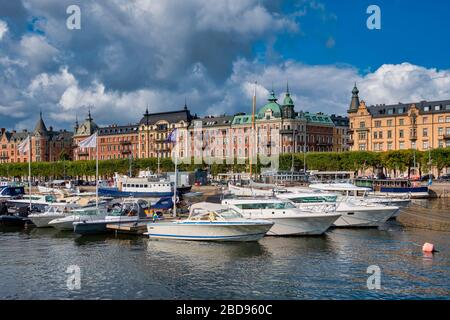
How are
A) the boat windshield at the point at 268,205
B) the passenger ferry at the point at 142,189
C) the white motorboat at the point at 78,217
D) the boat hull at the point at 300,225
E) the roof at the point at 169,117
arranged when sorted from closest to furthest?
the boat hull at the point at 300,225, the boat windshield at the point at 268,205, the white motorboat at the point at 78,217, the passenger ferry at the point at 142,189, the roof at the point at 169,117

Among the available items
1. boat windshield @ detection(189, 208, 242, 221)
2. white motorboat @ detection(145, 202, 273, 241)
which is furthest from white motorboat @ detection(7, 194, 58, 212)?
boat windshield @ detection(189, 208, 242, 221)

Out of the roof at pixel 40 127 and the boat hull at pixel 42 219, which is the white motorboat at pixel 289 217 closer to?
the boat hull at pixel 42 219

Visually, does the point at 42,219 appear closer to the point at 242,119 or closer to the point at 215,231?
the point at 215,231

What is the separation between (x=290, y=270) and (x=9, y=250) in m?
20.4

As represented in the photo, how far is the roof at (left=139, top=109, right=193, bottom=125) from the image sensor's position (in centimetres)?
15788

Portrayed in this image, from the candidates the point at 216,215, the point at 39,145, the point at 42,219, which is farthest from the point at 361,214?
the point at 39,145

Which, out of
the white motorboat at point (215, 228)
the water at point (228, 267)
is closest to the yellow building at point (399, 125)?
the water at point (228, 267)

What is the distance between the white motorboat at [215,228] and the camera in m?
38.2

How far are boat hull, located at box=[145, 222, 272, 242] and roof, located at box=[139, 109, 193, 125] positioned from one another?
118659 millimetres

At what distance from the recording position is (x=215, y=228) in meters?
38.5

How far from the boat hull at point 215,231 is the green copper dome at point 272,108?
104 metres

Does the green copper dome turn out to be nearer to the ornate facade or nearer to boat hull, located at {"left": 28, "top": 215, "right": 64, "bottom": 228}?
the ornate facade

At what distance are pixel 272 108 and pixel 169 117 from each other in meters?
34.0
